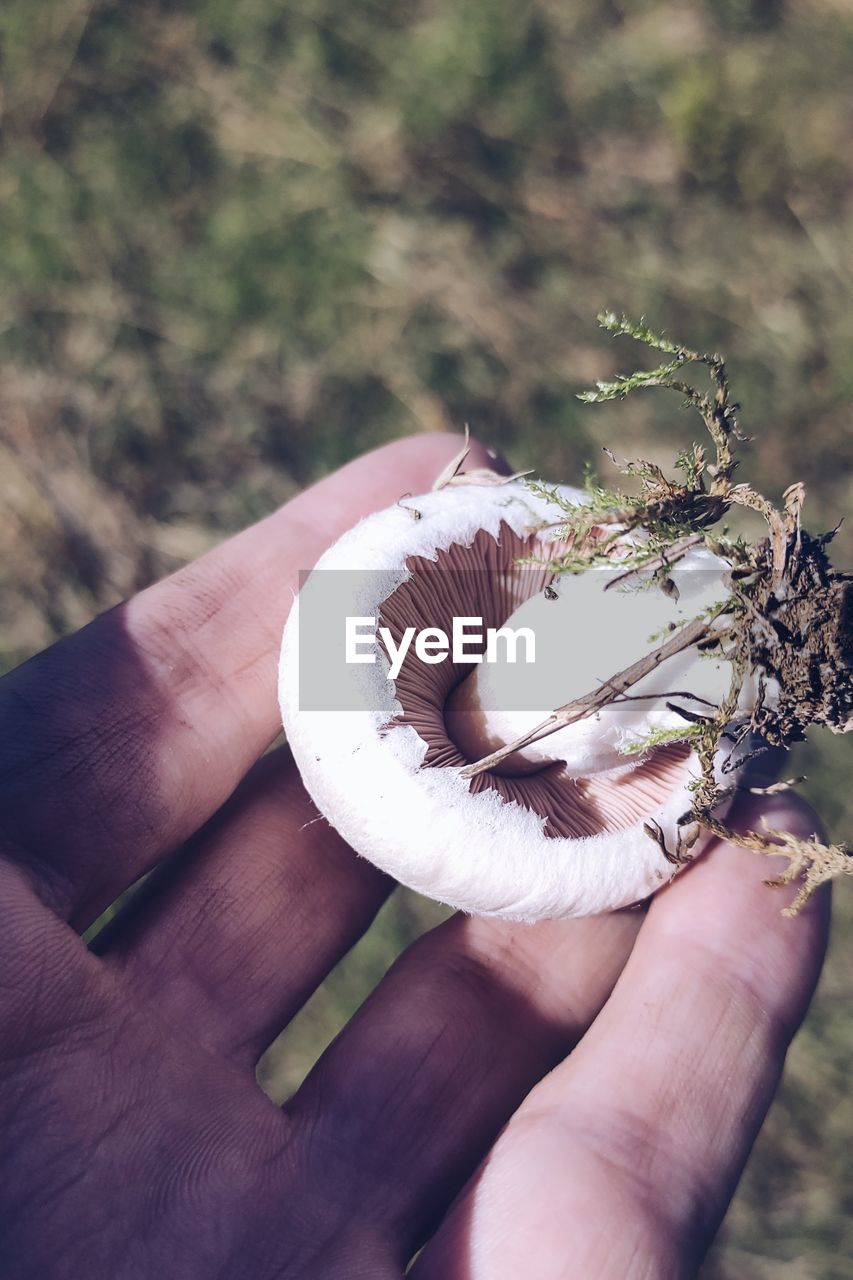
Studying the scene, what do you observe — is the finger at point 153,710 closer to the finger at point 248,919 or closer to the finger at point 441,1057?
the finger at point 248,919

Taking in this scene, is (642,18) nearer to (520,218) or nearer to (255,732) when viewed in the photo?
(520,218)

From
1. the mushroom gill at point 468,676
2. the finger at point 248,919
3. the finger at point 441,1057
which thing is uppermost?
the mushroom gill at point 468,676

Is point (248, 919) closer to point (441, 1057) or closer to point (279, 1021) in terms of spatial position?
point (279, 1021)

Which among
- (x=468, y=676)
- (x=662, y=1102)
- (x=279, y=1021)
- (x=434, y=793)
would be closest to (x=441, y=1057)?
(x=279, y=1021)

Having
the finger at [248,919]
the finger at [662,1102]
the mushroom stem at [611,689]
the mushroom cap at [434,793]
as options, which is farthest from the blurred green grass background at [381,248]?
the mushroom stem at [611,689]

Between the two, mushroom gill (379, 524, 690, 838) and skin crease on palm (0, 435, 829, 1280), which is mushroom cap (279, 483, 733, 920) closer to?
mushroom gill (379, 524, 690, 838)

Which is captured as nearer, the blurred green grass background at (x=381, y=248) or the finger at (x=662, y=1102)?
the finger at (x=662, y=1102)

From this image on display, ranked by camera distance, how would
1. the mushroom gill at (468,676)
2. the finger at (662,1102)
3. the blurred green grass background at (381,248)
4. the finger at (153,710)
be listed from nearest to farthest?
the finger at (662,1102) < the mushroom gill at (468,676) < the finger at (153,710) < the blurred green grass background at (381,248)

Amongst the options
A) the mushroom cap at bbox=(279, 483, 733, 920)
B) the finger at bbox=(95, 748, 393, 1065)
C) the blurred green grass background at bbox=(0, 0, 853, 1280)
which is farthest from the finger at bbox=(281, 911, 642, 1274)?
the blurred green grass background at bbox=(0, 0, 853, 1280)

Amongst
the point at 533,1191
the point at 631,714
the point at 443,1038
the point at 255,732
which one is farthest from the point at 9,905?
the point at 631,714
